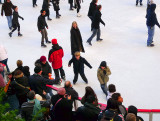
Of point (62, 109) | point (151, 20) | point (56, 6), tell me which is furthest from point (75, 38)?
point (62, 109)

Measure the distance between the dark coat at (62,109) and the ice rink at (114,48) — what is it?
1.62 m

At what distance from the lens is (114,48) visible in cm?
1156

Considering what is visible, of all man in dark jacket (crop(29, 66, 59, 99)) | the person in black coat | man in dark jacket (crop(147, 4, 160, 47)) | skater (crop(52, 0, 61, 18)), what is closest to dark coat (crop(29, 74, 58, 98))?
man in dark jacket (crop(29, 66, 59, 99))

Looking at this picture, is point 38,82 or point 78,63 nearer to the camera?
point 38,82

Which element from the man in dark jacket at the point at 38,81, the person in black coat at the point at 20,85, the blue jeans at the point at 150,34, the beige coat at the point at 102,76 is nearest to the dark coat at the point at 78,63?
the beige coat at the point at 102,76

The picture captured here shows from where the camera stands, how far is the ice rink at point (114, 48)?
9.03 m

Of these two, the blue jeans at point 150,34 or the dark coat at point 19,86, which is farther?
Answer: the blue jeans at point 150,34

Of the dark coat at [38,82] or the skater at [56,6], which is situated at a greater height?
the skater at [56,6]

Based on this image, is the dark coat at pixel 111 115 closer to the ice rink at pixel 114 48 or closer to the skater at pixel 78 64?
the ice rink at pixel 114 48

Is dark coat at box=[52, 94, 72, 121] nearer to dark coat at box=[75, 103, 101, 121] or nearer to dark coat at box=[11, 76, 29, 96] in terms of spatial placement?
dark coat at box=[75, 103, 101, 121]

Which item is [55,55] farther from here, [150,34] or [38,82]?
[150,34]

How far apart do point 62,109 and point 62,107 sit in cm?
5

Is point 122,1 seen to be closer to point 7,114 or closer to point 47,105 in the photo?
point 47,105

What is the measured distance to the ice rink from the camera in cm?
903
